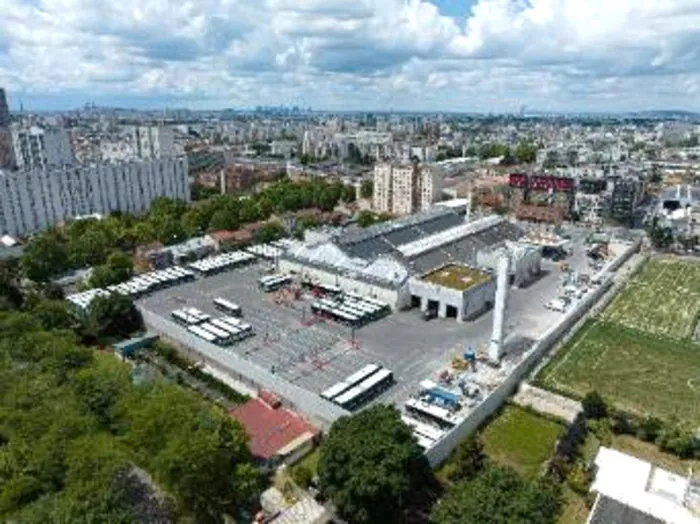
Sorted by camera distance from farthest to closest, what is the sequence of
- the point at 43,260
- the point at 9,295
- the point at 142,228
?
the point at 142,228, the point at 43,260, the point at 9,295

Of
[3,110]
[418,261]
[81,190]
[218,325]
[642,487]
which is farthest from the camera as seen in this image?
[3,110]

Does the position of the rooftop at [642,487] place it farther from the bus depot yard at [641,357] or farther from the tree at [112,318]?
the tree at [112,318]

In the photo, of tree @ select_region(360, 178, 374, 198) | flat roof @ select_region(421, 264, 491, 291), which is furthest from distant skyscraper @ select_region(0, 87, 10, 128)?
flat roof @ select_region(421, 264, 491, 291)

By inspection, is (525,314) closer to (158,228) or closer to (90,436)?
(90,436)

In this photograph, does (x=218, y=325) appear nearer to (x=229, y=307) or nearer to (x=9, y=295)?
(x=229, y=307)

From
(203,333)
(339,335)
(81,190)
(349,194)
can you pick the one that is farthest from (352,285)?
(81,190)

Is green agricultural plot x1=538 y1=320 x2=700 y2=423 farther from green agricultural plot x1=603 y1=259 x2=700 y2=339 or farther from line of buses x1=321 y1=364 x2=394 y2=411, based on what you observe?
line of buses x1=321 y1=364 x2=394 y2=411
